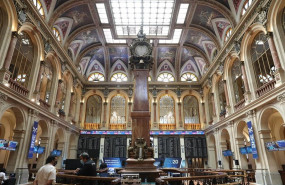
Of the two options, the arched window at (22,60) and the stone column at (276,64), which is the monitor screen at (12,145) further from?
the stone column at (276,64)

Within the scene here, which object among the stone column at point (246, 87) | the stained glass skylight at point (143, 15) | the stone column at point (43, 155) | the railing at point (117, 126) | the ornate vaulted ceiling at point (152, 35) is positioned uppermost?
the stained glass skylight at point (143, 15)

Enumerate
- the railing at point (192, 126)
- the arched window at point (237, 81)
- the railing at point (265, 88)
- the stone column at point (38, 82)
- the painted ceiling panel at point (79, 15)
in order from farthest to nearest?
the railing at point (192, 126)
the painted ceiling panel at point (79, 15)
the arched window at point (237, 81)
the stone column at point (38, 82)
the railing at point (265, 88)

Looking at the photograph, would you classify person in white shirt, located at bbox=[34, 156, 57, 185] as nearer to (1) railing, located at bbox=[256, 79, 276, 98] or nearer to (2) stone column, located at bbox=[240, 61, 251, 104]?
(1) railing, located at bbox=[256, 79, 276, 98]

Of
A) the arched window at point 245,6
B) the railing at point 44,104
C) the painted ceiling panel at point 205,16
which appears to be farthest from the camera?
the painted ceiling panel at point 205,16

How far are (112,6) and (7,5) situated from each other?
9.04 m

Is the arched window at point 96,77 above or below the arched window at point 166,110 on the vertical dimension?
above

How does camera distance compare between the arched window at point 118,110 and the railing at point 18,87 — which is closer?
the railing at point 18,87

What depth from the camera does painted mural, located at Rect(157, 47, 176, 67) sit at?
23.7 meters

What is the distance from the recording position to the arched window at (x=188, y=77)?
25.3 metres

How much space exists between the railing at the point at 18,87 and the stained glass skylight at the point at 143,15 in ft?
34.2

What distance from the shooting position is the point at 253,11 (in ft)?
40.8

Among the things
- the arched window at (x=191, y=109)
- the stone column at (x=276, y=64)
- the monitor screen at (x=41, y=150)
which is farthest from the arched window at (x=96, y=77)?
the stone column at (x=276, y=64)

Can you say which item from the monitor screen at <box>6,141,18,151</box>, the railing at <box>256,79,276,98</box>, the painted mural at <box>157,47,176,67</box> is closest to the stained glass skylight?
the painted mural at <box>157,47,176,67</box>

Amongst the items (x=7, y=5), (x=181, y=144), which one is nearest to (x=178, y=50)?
(x=181, y=144)
